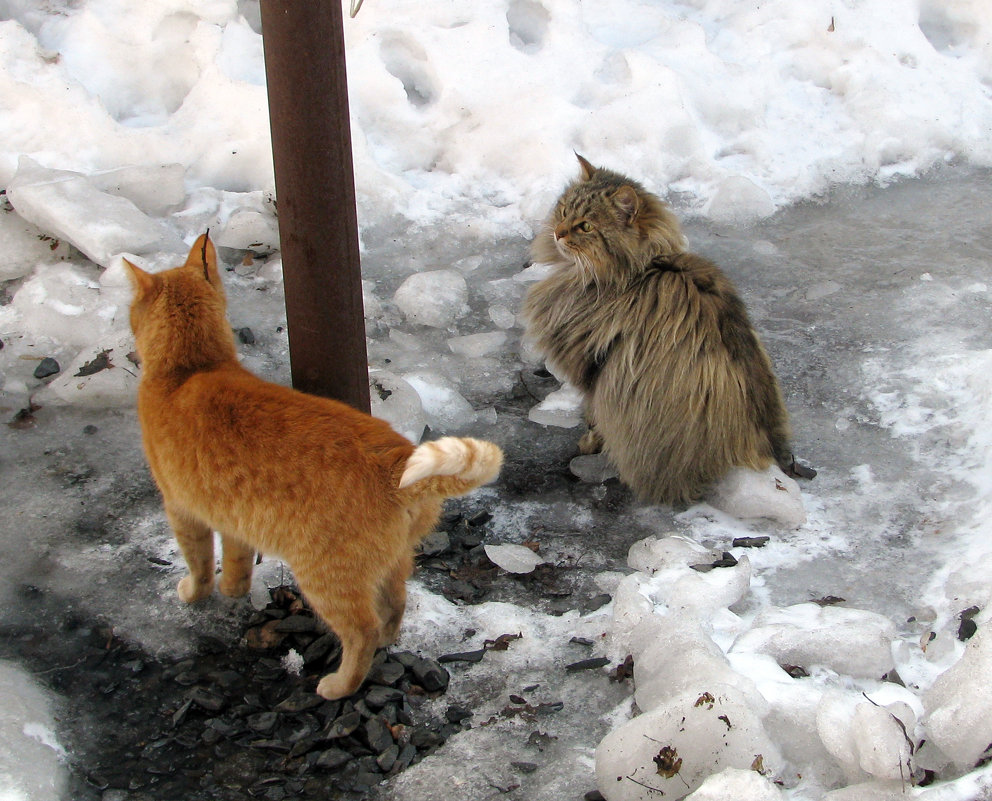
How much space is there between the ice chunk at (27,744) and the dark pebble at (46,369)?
167 centimetres

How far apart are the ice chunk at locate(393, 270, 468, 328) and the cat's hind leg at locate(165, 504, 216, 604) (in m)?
1.92

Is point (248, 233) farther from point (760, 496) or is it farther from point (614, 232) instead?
point (760, 496)

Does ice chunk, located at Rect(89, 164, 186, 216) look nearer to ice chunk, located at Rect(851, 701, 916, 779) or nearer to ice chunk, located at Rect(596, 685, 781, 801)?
ice chunk, located at Rect(596, 685, 781, 801)

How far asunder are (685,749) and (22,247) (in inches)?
155

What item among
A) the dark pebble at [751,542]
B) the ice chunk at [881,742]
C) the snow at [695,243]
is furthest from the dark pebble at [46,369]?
the ice chunk at [881,742]

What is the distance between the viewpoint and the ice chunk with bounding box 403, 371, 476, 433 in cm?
407

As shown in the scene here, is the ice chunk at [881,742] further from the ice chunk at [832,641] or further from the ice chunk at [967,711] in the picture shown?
the ice chunk at [832,641]

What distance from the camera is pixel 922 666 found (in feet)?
8.75

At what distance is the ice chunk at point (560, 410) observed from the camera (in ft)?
13.8

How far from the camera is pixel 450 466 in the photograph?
2377 millimetres

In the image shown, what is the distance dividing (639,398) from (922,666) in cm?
138

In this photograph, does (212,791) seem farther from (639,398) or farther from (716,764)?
(639,398)

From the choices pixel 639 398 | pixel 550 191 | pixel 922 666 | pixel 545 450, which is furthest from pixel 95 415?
pixel 922 666

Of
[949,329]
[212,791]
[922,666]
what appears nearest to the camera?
[212,791]
